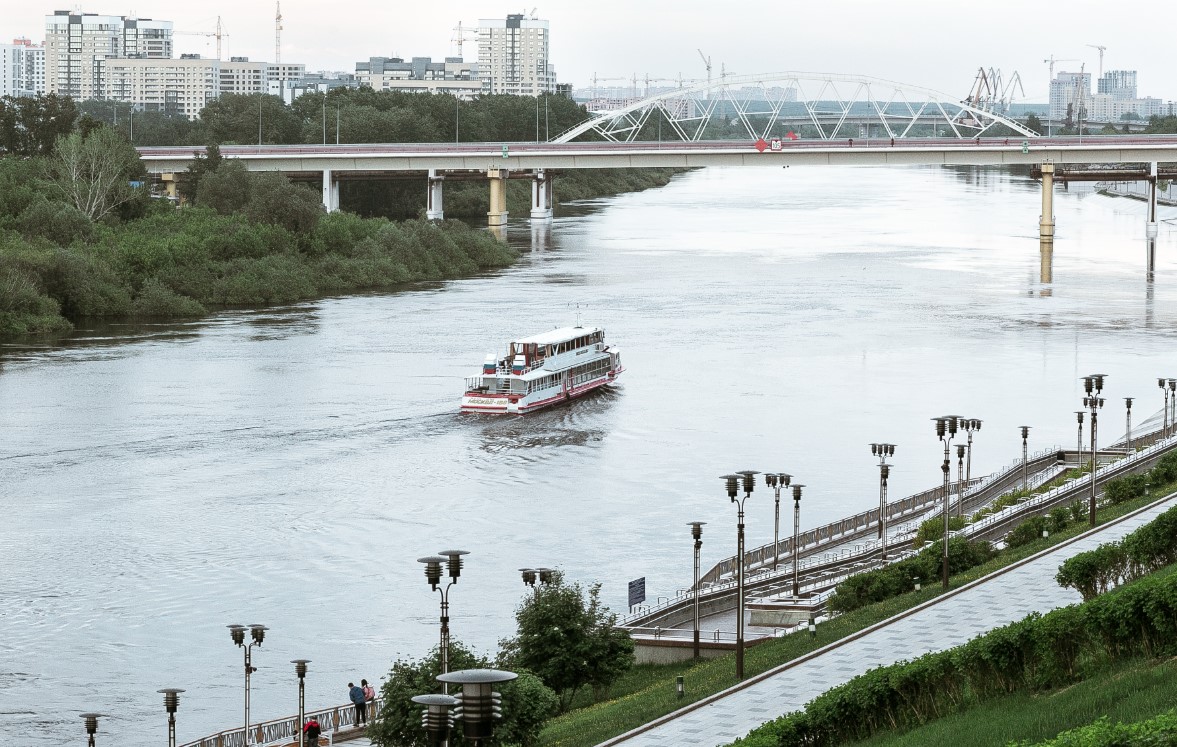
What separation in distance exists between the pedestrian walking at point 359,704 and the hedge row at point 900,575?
24.0 feet

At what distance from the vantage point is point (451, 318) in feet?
223

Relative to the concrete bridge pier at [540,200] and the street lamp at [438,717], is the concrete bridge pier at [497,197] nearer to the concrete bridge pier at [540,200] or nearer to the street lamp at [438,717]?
the concrete bridge pier at [540,200]

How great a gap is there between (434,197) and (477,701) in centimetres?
9641

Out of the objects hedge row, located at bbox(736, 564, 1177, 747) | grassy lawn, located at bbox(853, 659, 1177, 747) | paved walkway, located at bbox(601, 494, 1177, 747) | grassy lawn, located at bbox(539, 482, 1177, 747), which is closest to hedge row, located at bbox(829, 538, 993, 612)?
grassy lawn, located at bbox(539, 482, 1177, 747)

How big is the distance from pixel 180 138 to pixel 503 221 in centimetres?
3614

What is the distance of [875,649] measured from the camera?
21.7m

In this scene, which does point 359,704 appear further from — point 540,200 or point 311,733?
point 540,200

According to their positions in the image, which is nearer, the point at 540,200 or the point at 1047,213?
the point at 1047,213

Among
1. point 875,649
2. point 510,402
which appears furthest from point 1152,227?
point 875,649

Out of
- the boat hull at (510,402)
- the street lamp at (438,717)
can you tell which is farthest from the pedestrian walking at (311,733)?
the boat hull at (510,402)

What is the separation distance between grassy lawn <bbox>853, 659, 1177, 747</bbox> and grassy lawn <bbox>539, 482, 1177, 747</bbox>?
2.99 m

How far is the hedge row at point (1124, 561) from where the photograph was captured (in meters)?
21.5

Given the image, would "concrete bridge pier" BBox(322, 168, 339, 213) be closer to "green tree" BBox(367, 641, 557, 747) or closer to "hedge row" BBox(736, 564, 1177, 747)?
"green tree" BBox(367, 641, 557, 747)

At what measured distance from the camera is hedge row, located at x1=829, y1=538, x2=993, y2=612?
1035 inches
